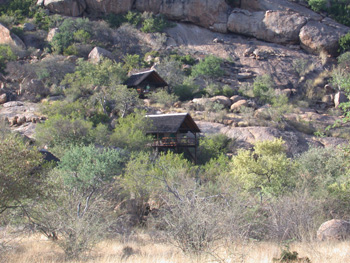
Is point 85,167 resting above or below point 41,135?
above

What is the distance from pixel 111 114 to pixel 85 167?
15.2m

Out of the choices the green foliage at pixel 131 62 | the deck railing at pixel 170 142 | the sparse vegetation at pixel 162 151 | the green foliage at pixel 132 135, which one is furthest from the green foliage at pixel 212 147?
the green foliage at pixel 131 62

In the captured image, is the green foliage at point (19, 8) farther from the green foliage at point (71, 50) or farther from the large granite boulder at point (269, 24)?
the large granite boulder at point (269, 24)

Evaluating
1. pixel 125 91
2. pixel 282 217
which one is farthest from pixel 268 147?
pixel 125 91

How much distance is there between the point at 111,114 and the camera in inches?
1143

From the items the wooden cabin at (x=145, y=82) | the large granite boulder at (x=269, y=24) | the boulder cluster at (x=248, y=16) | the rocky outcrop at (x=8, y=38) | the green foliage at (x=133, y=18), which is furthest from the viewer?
the green foliage at (x=133, y=18)

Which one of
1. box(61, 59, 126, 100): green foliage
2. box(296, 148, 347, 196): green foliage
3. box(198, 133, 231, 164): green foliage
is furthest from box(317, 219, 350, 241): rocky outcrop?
box(61, 59, 126, 100): green foliage

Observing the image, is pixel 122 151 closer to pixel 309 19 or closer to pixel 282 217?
pixel 282 217

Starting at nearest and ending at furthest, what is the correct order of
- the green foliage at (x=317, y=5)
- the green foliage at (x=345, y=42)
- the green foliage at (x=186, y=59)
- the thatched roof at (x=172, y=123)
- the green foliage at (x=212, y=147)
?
1. the thatched roof at (x=172, y=123)
2. the green foliage at (x=212, y=147)
3. the green foliage at (x=186, y=59)
4. the green foliage at (x=345, y=42)
5. the green foliage at (x=317, y=5)

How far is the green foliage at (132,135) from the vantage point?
71.5 feet

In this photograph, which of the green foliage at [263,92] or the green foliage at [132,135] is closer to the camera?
the green foliage at [132,135]

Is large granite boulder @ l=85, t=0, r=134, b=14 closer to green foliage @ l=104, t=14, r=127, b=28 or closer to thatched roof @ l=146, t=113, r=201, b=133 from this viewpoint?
green foliage @ l=104, t=14, r=127, b=28

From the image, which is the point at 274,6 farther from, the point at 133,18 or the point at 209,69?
the point at 133,18

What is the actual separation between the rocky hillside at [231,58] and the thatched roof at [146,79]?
3.40 m
